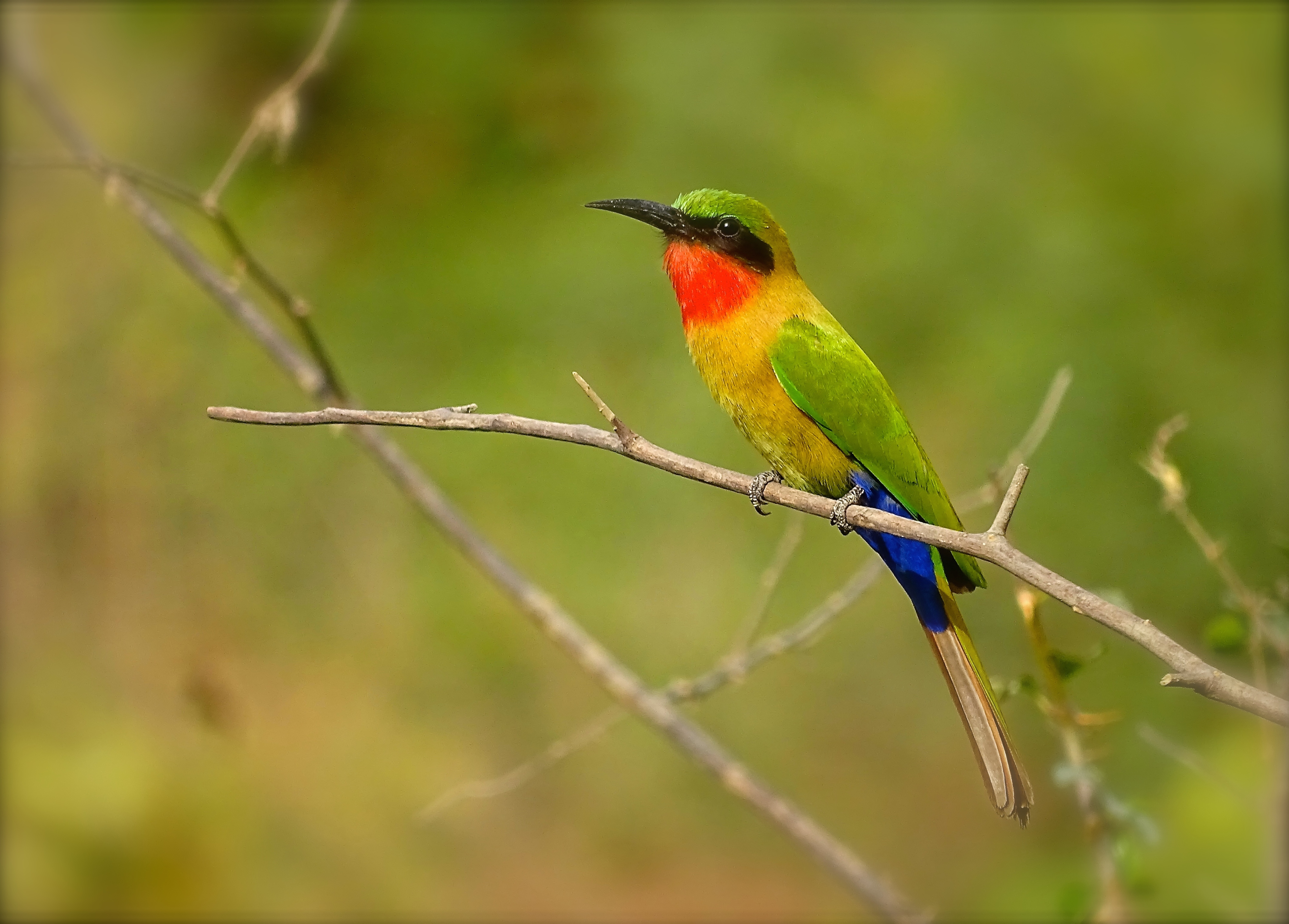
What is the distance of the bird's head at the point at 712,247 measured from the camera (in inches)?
71.0

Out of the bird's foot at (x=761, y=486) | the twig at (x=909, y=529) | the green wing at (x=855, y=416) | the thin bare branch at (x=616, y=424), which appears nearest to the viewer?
the twig at (x=909, y=529)

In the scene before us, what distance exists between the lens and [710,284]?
180cm

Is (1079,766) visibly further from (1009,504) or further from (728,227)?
(728,227)

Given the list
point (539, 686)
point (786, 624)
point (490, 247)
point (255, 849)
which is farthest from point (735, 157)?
point (255, 849)

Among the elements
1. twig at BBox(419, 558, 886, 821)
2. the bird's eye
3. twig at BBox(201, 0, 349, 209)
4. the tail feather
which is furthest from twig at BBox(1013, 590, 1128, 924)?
twig at BBox(201, 0, 349, 209)

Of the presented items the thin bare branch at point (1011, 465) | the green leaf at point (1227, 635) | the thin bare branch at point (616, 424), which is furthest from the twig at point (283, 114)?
the green leaf at point (1227, 635)

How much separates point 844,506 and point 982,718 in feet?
1.02

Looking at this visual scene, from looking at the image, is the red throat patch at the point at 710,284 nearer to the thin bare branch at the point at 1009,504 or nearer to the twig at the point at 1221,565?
the twig at the point at 1221,565

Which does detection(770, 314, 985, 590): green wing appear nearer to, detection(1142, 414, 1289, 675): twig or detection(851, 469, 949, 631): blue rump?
detection(851, 469, 949, 631): blue rump

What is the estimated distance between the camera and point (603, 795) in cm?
325

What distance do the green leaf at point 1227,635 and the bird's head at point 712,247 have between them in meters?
0.82

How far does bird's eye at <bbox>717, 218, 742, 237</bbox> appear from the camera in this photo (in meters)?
1.83

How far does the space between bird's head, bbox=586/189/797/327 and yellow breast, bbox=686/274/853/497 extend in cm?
2

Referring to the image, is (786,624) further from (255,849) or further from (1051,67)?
(1051,67)
